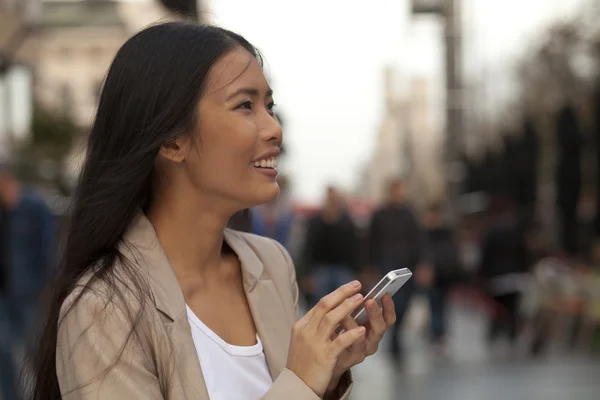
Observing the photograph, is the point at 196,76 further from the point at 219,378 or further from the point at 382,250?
the point at 382,250

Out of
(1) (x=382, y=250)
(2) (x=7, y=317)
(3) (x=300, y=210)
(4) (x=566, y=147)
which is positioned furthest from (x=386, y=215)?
(3) (x=300, y=210)

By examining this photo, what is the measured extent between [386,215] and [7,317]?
541 cm

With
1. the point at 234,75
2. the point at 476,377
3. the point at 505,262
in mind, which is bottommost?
the point at 476,377

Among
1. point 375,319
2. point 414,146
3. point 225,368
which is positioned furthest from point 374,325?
point 414,146

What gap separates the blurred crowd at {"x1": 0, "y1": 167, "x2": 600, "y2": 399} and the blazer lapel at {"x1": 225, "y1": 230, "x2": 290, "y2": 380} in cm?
555

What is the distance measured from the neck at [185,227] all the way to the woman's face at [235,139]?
2.2 inches

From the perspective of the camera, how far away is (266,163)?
2.51m

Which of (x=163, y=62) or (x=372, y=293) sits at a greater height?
(x=163, y=62)

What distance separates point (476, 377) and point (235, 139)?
35.0 ft

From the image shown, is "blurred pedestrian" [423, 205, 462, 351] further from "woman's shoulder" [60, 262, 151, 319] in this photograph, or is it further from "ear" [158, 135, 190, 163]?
"woman's shoulder" [60, 262, 151, 319]

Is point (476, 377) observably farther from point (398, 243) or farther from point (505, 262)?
point (505, 262)

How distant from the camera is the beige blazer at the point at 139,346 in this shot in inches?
89.4

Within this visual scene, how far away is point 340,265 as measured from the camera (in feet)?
45.5

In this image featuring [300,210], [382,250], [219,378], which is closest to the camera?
[219,378]
